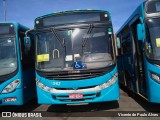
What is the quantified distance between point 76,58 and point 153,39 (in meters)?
2.31

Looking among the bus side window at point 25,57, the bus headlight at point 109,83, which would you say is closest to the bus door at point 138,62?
the bus headlight at point 109,83

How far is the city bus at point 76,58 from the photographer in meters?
7.55

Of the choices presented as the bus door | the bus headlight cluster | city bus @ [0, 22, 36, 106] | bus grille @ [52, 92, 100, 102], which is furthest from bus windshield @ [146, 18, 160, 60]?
city bus @ [0, 22, 36, 106]

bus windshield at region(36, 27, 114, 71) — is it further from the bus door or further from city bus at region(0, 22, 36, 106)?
the bus door

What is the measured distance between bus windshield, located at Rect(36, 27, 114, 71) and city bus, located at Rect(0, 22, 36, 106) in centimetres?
90

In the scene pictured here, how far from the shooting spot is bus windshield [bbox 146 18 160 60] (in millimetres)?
7230

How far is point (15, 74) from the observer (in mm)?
8352

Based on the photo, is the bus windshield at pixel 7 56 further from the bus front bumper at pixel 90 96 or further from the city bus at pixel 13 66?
the bus front bumper at pixel 90 96

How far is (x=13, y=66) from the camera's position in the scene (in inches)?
332

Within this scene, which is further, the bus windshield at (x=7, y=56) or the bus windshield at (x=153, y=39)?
the bus windshield at (x=7, y=56)

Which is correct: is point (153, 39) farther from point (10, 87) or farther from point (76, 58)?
point (10, 87)

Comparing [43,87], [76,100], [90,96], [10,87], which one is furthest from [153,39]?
[10,87]

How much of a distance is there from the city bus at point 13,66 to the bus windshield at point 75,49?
0.90 metres

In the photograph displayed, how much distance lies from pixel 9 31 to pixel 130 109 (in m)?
4.74
